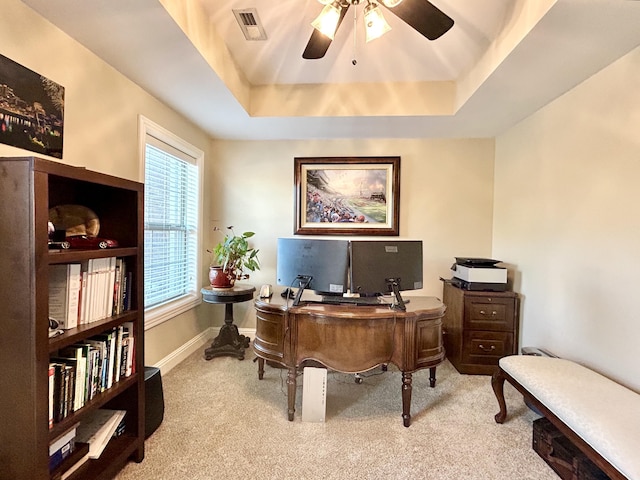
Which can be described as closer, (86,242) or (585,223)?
(86,242)

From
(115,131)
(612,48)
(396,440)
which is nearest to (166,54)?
(115,131)

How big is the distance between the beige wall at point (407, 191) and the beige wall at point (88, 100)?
1.05m

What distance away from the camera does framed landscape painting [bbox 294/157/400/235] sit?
366 centimetres

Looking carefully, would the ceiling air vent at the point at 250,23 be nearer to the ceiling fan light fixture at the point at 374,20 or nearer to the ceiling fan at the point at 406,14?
the ceiling fan at the point at 406,14

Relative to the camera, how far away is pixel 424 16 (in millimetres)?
1549

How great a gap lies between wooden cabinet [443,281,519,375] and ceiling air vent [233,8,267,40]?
2.63 meters

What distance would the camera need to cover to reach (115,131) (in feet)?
7.35

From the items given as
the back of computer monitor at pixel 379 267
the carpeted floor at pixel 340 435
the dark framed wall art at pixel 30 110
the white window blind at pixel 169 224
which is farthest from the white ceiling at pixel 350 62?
the carpeted floor at pixel 340 435

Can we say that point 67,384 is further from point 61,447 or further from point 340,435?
point 340,435

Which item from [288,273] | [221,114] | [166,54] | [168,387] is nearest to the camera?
[166,54]

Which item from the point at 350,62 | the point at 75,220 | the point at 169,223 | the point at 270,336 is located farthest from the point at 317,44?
the point at 169,223

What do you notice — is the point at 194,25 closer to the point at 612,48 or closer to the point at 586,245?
the point at 612,48

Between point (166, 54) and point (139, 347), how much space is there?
174 centimetres

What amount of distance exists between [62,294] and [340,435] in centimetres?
172
